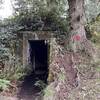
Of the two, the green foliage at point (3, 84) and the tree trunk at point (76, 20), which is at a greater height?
the tree trunk at point (76, 20)

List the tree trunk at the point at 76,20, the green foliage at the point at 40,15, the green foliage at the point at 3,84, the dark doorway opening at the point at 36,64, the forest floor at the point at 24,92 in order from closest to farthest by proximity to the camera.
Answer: the green foliage at the point at 3,84 < the forest floor at the point at 24,92 < the tree trunk at the point at 76,20 < the dark doorway opening at the point at 36,64 < the green foliage at the point at 40,15

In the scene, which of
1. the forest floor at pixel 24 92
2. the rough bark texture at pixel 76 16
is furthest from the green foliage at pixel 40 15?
the forest floor at pixel 24 92

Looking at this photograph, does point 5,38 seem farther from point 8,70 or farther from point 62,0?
point 62,0

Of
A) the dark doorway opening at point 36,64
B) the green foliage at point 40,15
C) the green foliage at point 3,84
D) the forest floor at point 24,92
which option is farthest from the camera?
the green foliage at point 40,15

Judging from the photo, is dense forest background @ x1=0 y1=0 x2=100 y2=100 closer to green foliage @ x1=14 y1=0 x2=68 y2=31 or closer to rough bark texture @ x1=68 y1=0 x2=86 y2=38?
green foliage @ x1=14 y1=0 x2=68 y2=31

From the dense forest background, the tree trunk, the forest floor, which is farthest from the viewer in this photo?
the tree trunk

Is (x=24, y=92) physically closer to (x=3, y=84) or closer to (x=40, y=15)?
(x=3, y=84)

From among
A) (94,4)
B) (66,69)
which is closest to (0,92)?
(66,69)

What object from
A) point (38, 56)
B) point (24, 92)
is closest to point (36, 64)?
point (38, 56)

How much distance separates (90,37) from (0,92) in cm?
472

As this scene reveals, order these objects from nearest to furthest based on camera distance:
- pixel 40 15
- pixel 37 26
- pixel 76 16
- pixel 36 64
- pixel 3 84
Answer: pixel 3 84
pixel 76 16
pixel 40 15
pixel 37 26
pixel 36 64

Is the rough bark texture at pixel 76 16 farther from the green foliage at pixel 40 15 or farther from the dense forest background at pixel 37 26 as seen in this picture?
the green foliage at pixel 40 15

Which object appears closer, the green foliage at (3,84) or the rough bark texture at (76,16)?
the green foliage at (3,84)

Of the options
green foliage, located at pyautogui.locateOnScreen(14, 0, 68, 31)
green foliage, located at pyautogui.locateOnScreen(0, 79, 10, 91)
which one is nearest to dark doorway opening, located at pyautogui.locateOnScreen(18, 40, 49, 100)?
green foliage, located at pyautogui.locateOnScreen(14, 0, 68, 31)
